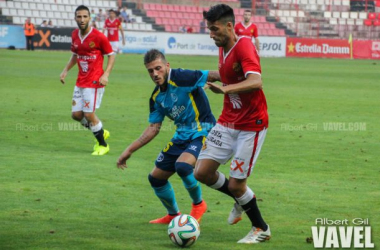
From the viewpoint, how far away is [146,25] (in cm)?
5094

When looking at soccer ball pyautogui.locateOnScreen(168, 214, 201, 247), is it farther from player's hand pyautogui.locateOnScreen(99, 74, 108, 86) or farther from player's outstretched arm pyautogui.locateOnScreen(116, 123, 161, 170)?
player's hand pyautogui.locateOnScreen(99, 74, 108, 86)

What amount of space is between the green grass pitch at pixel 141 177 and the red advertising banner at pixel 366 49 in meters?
28.3

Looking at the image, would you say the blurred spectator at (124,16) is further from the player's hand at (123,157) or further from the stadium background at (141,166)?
the player's hand at (123,157)

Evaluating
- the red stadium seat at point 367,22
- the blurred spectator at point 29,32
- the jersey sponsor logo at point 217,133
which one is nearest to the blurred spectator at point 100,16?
the blurred spectator at point 29,32

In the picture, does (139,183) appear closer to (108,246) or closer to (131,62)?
(108,246)

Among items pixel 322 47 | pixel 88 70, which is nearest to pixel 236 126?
pixel 88 70

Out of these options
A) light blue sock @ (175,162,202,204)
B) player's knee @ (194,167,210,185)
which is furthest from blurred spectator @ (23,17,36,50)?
player's knee @ (194,167,210,185)

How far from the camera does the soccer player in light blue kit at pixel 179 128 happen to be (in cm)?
731

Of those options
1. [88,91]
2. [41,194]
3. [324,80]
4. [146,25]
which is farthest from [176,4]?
[41,194]

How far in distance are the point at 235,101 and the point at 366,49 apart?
142 feet

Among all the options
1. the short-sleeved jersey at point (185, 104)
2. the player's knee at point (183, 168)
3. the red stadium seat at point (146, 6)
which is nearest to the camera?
the player's knee at point (183, 168)

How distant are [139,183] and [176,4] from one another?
4636 cm

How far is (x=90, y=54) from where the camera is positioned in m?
12.5

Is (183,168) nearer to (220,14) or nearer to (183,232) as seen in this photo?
(183,232)
